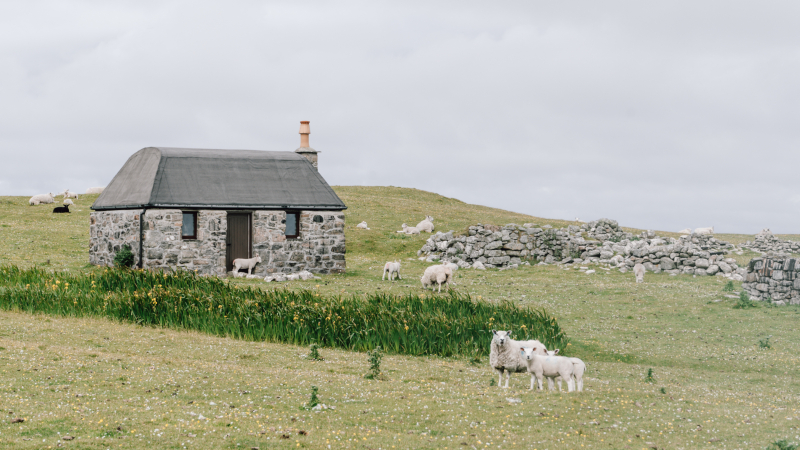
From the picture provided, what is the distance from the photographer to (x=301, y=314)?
21.2m

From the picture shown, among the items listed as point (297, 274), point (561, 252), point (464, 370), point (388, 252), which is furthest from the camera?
point (388, 252)

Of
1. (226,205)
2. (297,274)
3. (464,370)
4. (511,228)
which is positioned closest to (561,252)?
(511,228)

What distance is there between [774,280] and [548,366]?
2191 centimetres

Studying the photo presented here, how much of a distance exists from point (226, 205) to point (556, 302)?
1944 cm

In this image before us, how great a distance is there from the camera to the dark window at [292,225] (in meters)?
39.7

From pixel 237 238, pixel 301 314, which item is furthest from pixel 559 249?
pixel 301 314

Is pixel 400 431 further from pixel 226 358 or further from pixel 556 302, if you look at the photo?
pixel 556 302

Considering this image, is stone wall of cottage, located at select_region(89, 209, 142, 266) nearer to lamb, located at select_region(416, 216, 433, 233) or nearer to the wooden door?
the wooden door

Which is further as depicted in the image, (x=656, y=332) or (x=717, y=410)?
(x=656, y=332)

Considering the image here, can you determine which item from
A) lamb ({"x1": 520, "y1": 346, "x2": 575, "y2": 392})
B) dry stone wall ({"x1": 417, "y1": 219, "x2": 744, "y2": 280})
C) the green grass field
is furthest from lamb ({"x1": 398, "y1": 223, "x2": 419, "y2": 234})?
lamb ({"x1": 520, "y1": 346, "x2": 575, "y2": 392})

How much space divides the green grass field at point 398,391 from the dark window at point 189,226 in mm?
14227

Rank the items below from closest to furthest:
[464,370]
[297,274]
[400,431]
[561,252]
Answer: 1. [400,431]
2. [464,370]
3. [297,274]
4. [561,252]

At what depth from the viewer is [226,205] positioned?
37.7 meters

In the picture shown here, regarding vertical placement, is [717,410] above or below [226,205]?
below
